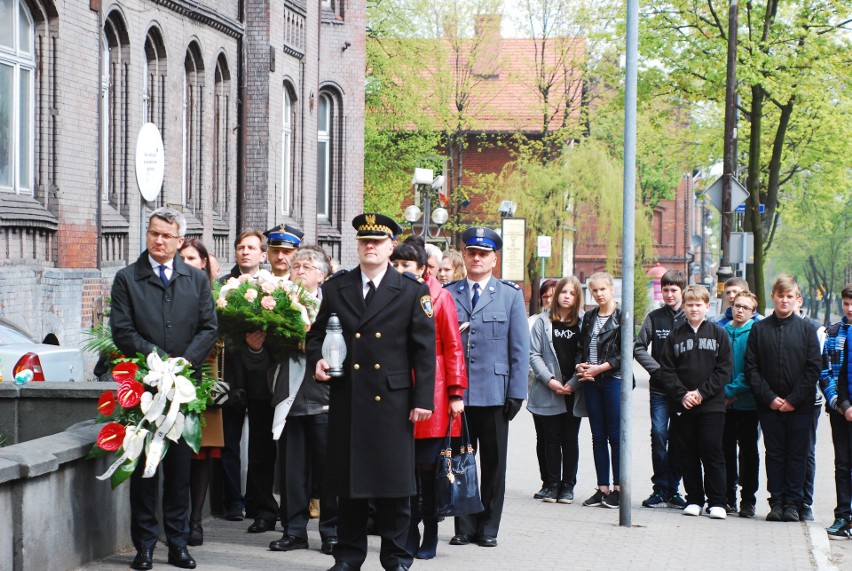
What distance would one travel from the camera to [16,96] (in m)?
16.4

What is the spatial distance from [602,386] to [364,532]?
4062mm

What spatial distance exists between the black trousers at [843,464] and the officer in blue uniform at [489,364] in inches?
106

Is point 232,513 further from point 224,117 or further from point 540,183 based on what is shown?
point 540,183

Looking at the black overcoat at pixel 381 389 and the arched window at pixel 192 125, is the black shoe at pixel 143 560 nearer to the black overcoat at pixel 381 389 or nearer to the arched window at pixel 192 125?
the black overcoat at pixel 381 389

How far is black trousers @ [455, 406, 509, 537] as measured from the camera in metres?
9.23

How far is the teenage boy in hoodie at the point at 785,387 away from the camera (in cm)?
1081

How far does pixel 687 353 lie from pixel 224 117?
14.6 m

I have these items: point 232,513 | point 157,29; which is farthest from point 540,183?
point 232,513

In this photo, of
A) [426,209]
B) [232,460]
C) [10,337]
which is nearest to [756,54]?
[426,209]

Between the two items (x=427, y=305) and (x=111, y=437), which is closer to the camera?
(x=111, y=437)

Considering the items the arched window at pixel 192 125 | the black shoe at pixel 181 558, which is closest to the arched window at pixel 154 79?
the arched window at pixel 192 125

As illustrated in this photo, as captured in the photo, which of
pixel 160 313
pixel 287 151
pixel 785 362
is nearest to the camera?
pixel 160 313

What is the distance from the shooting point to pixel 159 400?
766 cm

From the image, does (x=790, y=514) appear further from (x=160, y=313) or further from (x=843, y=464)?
(x=160, y=313)
